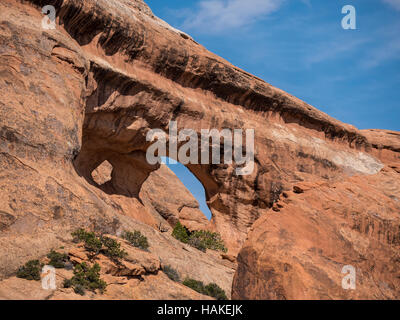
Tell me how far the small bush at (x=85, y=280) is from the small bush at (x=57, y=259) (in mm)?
382

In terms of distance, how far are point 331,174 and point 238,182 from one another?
6.69 metres

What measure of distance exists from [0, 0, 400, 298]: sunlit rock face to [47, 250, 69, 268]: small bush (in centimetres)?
38

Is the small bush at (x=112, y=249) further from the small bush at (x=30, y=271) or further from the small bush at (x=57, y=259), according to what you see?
the small bush at (x=30, y=271)

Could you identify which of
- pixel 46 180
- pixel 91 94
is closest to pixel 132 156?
pixel 91 94

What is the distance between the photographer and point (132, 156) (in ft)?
80.5

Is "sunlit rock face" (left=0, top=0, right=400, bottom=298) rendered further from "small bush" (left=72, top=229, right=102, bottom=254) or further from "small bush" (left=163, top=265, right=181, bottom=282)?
"small bush" (left=163, top=265, right=181, bottom=282)

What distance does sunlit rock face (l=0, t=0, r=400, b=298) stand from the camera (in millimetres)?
8539

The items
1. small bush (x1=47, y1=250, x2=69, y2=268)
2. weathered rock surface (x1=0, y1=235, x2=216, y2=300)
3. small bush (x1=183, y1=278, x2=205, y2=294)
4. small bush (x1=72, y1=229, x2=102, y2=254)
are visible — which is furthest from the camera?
small bush (x1=183, y1=278, x2=205, y2=294)

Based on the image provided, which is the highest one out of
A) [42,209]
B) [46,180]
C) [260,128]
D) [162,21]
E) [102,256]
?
[162,21]

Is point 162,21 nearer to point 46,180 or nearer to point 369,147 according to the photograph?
point 46,180

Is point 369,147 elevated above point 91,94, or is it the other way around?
point 369,147

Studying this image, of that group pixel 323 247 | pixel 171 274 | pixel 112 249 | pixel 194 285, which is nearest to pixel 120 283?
pixel 112 249

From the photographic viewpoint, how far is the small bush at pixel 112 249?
11.9 metres

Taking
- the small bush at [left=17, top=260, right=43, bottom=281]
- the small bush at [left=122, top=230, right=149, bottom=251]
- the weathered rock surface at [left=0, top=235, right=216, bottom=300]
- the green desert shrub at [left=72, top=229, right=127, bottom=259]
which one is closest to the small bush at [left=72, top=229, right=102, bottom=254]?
the green desert shrub at [left=72, top=229, right=127, bottom=259]
